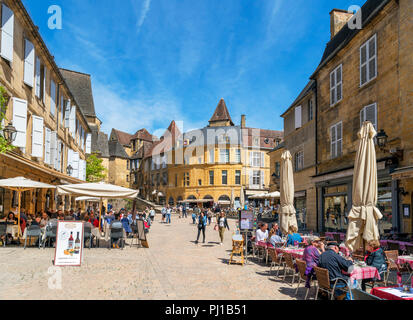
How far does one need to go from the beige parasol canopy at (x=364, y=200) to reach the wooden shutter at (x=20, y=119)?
11747mm

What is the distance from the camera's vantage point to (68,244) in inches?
353

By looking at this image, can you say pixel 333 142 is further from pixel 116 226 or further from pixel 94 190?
pixel 94 190

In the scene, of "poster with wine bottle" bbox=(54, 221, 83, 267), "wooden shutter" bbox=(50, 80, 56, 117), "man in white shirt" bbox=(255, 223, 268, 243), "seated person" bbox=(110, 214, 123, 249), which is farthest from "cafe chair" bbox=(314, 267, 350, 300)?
"wooden shutter" bbox=(50, 80, 56, 117)

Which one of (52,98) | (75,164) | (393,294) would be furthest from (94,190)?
(75,164)

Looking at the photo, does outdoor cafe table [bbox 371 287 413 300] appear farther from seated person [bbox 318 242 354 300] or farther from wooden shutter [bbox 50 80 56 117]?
wooden shutter [bbox 50 80 56 117]

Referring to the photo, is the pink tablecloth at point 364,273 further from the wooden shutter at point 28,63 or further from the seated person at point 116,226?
the wooden shutter at point 28,63

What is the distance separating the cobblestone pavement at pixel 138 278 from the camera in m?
6.49

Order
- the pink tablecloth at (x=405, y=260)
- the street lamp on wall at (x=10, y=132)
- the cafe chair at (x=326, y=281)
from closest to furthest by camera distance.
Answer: the cafe chair at (x=326, y=281) → the pink tablecloth at (x=405, y=260) → the street lamp on wall at (x=10, y=132)

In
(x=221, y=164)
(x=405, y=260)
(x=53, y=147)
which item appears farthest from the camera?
(x=221, y=164)

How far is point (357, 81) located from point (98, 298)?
47.8 ft

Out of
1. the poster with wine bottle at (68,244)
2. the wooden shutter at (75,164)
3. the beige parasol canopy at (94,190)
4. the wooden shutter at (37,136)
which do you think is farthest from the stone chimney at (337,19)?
the poster with wine bottle at (68,244)

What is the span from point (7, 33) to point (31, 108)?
3.99 metres

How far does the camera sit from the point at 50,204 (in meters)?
22.3

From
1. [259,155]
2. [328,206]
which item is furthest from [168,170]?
[328,206]
